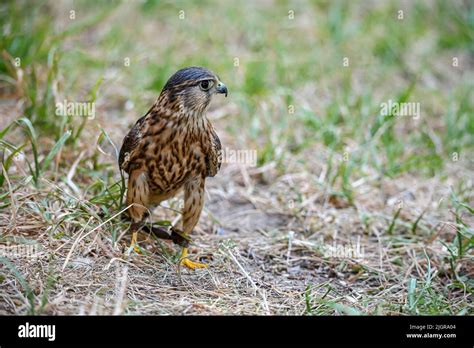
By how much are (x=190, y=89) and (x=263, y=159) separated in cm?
179

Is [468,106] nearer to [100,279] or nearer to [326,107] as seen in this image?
[326,107]

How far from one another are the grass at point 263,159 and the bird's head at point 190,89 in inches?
22.7

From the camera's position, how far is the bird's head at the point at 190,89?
4312 millimetres

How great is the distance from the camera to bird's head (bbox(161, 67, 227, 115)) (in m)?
4.31

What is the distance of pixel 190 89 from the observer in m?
4.32

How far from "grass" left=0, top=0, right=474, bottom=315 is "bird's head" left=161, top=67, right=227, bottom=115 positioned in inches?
22.7

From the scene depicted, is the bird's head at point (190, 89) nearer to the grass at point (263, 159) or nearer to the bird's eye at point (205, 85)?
the bird's eye at point (205, 85)

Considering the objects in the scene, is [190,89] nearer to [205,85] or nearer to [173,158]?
[205,85]

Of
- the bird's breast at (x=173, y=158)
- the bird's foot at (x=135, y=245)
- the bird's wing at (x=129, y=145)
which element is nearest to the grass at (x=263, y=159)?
the bird's foot at (x=135, y=245)

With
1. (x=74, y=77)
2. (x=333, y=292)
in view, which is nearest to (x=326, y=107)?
(x=74, y=77)

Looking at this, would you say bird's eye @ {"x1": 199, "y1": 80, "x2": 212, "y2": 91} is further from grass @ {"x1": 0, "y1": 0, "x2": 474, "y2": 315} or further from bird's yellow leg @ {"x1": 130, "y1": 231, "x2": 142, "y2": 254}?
bird's yellow leg @ {"x1": 130, "y1": 231, "x2": 142, "y2": 254}

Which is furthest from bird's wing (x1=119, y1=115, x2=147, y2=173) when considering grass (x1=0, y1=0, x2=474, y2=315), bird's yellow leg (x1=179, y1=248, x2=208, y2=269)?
bird's yellow leg (x1=179, y1=248, x2=208, y2=269)

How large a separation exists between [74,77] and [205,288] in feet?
11.1

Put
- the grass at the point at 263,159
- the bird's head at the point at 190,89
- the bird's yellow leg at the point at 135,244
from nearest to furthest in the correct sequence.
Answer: the grass at the point at 263,159
the bird's head at the point at 190,89
the bird's yellow leg at the point at 135,244
